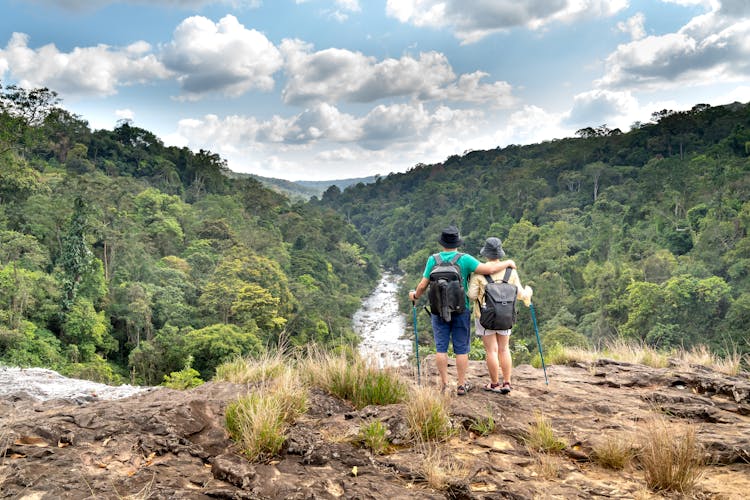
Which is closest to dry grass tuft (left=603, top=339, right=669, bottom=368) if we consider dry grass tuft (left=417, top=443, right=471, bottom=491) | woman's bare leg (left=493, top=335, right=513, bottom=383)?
woman's bare leg (left=493, top=335, right=513, bottom=383)

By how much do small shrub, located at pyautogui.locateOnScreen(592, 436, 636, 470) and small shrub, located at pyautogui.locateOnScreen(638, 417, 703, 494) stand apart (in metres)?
0.12

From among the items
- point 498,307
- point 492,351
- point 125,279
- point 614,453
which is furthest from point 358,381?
point 125,279

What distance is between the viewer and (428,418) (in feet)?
11.7

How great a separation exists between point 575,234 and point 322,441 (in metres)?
44.9

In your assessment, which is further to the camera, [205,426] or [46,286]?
[46,286]

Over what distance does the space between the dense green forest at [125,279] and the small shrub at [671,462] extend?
7271 millimetres

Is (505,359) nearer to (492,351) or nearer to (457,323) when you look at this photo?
(492,351)

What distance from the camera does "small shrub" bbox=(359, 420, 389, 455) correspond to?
3330mm

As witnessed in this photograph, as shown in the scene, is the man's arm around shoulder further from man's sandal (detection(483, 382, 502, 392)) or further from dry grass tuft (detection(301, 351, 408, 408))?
dry grass tuft (detection(301, 351, 408, 408))

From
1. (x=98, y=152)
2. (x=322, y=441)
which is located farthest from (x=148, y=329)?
(x=98, y=152)

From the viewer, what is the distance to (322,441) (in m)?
3.35

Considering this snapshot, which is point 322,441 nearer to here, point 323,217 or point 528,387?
point 528,387

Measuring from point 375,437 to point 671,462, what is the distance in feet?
5.81

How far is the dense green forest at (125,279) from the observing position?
2189 centimetres
